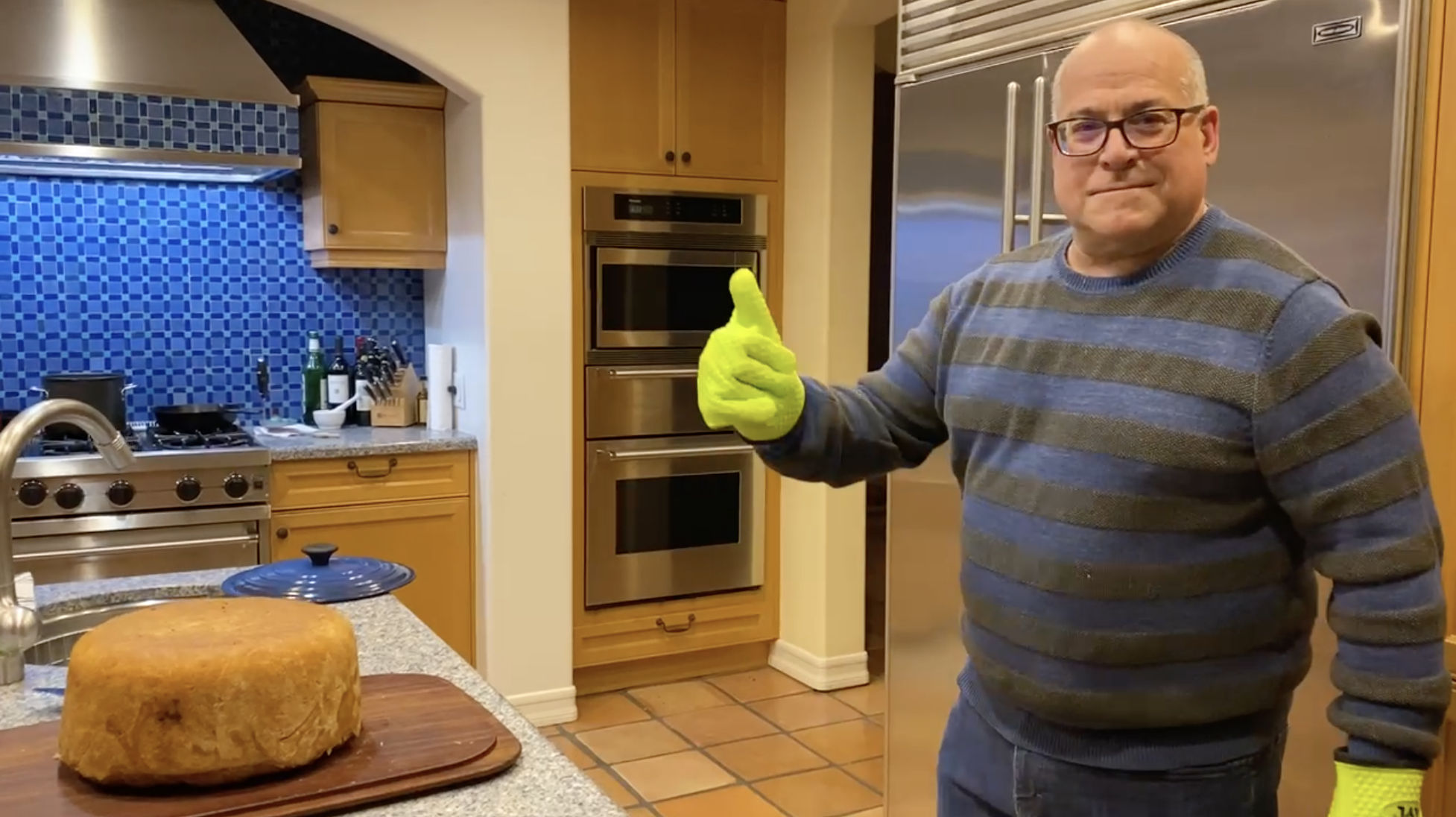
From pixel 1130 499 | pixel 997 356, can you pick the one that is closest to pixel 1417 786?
pixel 1130 499

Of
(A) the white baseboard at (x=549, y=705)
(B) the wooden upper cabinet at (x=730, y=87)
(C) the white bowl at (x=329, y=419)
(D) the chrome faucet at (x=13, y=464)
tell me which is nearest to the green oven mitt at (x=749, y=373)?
(D) the chrome faucet at (x=13, y=464)

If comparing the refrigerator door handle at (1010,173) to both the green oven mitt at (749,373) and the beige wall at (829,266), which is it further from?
the beige wall at (829,266)

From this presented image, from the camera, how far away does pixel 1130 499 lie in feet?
4.44

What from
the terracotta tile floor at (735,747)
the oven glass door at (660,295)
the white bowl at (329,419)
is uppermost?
the oven glass door at (660,295)

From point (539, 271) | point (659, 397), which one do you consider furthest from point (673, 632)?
point (539, 271)

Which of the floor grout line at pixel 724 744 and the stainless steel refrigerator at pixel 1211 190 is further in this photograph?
the floor grout line at pixel 724 744

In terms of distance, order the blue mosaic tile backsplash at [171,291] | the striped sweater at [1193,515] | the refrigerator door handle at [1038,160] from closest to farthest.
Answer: the striped sweater at [1193,515] → the refrigerator door handle at [1038,160] → the blue mosaic tile backsplash at [171,291]

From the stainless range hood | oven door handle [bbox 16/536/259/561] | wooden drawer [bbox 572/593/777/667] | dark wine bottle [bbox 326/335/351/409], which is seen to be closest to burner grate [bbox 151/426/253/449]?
oven door handle [bbox 16/536/259/561]

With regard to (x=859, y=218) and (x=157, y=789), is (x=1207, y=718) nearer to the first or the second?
(x=157, y=789)

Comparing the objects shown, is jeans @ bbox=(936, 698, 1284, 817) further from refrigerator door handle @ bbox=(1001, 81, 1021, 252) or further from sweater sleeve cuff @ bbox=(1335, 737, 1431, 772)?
refrigerator door handle @ bbox=(1001, 81, 1021, 252)

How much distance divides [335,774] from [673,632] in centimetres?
288

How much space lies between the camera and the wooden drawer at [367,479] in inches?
131

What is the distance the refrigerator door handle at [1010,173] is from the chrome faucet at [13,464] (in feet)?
5.14

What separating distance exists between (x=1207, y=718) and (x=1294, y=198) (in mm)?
879
